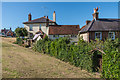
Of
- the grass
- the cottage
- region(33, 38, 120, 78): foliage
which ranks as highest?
the cottage

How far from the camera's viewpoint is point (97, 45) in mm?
7082

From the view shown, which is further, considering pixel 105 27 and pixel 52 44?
pixel 105 27

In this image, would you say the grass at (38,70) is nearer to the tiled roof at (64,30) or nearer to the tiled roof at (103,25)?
the tiled roof at (103,25)

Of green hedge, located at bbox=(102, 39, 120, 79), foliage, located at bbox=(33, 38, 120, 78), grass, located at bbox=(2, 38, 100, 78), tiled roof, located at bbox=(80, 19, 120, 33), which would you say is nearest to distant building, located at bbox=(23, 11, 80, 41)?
tiled roof, located at bbox=(80, 19, 120, 33)

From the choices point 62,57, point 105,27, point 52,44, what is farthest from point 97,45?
point 105,27

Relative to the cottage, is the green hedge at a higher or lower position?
lower

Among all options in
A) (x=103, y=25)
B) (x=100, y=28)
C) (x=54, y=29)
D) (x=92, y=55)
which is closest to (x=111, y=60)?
(x=92, y=55)

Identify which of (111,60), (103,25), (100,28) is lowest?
(111,60)

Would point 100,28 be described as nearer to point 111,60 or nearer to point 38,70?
point 111,60

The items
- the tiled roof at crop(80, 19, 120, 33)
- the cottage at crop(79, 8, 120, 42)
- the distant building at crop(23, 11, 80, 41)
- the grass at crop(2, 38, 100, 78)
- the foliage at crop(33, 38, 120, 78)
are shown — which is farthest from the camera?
the distant building at crop(23, 11, 80, 41)

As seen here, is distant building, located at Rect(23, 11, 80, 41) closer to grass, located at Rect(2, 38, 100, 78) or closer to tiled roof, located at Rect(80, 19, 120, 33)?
tiled roof, located at Rect(80, 19, 120, 33)

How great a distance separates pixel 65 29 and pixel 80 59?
2524cm

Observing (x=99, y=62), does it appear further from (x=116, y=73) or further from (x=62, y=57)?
(x=62, y=57)

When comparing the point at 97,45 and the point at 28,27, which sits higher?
the point at 28,27
